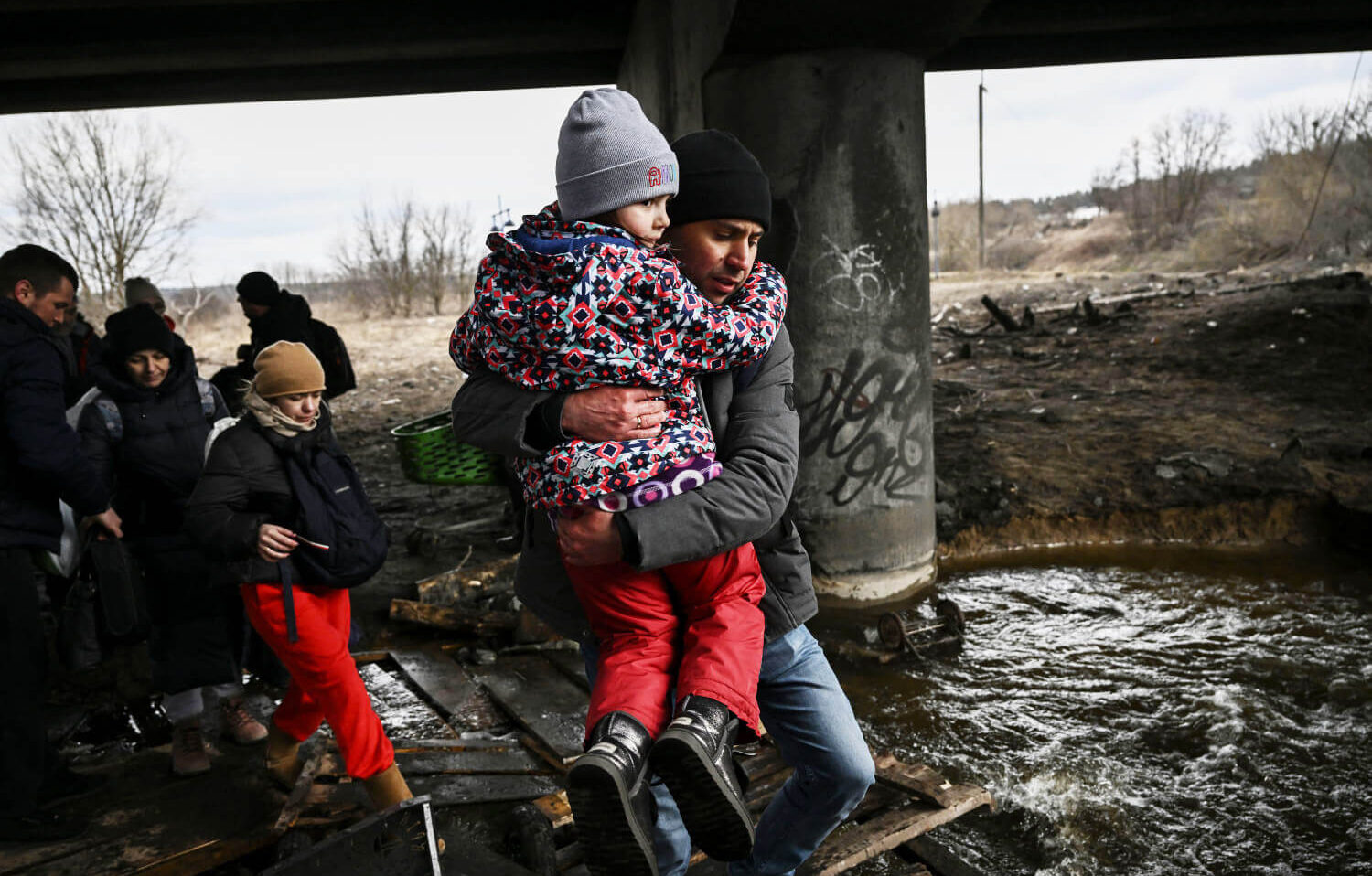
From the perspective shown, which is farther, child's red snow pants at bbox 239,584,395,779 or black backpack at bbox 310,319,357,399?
black backpack at bbox 310,319,357,399

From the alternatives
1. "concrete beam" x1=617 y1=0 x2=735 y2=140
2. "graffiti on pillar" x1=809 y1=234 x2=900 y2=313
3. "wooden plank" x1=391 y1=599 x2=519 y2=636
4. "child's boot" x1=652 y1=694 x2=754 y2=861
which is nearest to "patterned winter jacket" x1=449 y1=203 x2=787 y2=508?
"child's boot" x1=652 y1=694 x2=754 y2=861

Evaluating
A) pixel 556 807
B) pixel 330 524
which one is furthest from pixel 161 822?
pixel 556 807

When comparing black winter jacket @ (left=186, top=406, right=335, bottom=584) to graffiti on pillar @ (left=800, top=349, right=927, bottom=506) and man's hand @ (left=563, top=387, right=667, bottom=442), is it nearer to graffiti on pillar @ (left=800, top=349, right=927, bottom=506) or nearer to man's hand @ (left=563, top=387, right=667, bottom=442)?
man's hand @ (left=563, top=387, right=667, bottom=442)

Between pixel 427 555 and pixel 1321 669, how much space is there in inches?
250

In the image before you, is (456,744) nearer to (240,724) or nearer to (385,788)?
(385,788)

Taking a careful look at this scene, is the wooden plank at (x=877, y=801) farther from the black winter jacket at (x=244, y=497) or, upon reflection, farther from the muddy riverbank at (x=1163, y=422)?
the muddy riverbank at (x=1163, y=422)

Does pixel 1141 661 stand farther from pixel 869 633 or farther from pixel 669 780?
pixel 669 780

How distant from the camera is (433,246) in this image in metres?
30.9

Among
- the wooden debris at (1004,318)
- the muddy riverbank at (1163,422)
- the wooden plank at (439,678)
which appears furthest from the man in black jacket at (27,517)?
the wooden debris at (1004,318)

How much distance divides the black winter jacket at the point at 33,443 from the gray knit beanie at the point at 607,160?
106 inches

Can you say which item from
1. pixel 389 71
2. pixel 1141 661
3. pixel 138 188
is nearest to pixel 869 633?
pixel 1141 661

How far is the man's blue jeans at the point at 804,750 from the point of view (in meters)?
2.28

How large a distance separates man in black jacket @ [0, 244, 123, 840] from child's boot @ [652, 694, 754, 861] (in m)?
3.01

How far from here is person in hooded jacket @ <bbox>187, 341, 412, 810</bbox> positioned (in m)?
3.43
